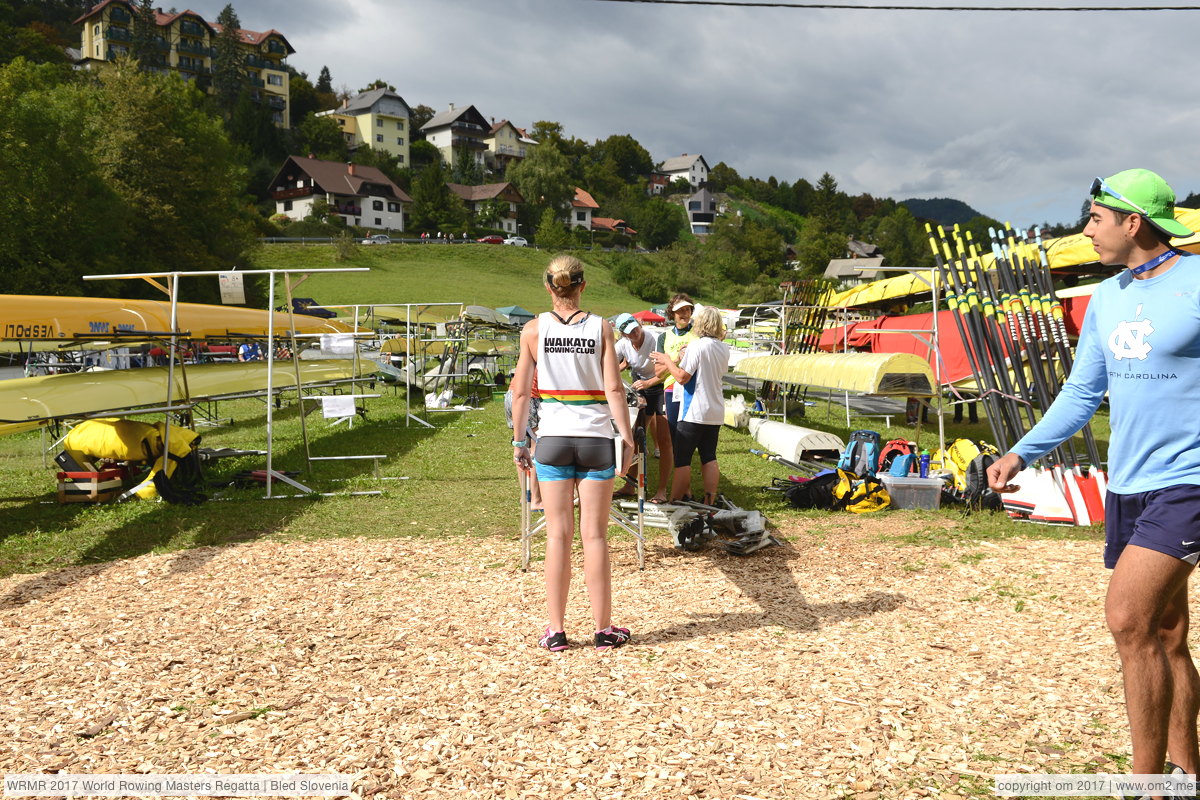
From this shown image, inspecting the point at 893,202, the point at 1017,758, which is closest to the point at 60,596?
the point at 1017,758

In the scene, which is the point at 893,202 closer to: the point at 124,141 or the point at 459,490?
the point at 124,141

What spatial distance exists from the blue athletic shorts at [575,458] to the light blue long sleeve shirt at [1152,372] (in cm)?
232

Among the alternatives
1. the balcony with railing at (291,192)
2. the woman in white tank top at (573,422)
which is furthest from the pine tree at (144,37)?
the woman in white tank top at (573,422)

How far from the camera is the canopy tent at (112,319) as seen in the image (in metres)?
13.0

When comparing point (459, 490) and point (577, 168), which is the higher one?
point (577, 168)

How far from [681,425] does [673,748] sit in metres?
4.31

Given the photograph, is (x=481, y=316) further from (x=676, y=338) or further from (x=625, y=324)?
(x=625, y=324)

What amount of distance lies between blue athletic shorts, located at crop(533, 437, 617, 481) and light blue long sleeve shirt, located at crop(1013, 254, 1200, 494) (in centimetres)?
232

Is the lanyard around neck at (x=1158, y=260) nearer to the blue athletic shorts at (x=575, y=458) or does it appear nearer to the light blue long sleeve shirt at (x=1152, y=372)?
the light blue long sleeve shirt at (x=1152, y=372)

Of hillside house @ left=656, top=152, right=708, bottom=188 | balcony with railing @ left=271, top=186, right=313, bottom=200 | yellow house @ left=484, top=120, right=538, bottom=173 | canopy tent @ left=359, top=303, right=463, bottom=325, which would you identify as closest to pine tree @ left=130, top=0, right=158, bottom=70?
balcony with railing @ left=271, top=186, right=313, bottom=200

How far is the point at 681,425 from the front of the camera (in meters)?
7.64

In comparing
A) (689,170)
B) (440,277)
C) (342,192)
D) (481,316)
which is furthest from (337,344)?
(689,170)

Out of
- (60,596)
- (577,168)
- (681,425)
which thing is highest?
(577,168)

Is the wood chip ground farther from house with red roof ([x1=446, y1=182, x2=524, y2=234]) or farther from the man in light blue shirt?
house with red roof ([x1=446, y1=182, x2=524, y2=234])
